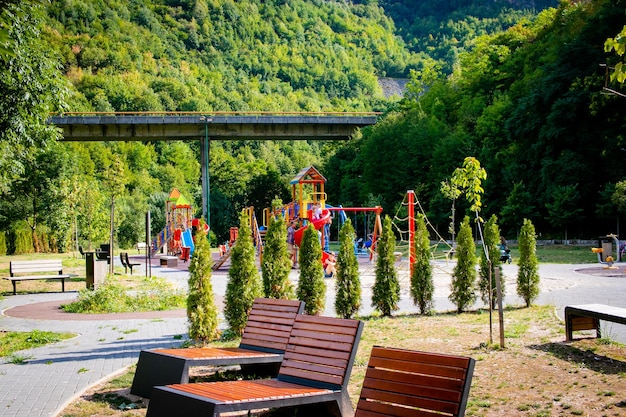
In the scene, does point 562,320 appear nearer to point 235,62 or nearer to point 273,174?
point 273,174

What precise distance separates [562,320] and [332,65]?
12591 cm

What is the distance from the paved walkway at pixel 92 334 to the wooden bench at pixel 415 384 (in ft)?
12.0

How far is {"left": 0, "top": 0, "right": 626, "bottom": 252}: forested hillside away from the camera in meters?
44.1

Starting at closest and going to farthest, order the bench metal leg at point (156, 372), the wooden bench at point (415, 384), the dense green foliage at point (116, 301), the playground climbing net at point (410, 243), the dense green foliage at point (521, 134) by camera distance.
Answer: the wooden bench at point (415, 384) → the bench metal leg at point (156, 372) → the dense green foliage at point (116, 301) → the playground climbing net at point (410, 243) → the dense green foliage at point (521, 134)

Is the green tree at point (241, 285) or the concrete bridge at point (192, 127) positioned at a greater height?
the concrete bridge at point (192, 127)

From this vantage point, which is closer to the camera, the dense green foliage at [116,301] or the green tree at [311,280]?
the green tree at [311,280]

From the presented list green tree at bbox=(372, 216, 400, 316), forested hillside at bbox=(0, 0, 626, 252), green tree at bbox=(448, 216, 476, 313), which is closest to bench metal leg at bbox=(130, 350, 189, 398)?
forested hillside at bbox=(0, 0, 626, 252)

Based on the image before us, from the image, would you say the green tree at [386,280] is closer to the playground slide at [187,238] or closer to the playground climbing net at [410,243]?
the playground climbing net at [410,243]

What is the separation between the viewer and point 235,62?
125125 mm

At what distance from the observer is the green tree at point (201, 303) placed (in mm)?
11008

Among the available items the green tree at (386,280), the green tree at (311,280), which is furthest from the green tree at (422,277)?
the green tree at (311,280)

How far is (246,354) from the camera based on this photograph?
8.20m

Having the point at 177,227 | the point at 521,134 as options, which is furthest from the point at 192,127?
the point at 521,134

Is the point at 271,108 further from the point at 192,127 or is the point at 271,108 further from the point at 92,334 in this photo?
the point at 92,334
